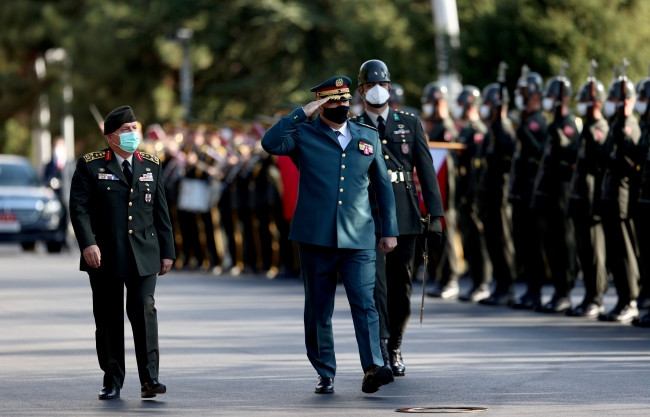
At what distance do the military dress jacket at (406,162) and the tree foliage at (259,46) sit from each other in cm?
1157

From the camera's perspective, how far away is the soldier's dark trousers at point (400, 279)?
38.8ft

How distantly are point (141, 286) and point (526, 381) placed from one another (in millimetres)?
2372

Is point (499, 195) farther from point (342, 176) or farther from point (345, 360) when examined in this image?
point (342, 176)

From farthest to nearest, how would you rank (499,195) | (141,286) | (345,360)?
(499,195) < (345,360) < (141,286)

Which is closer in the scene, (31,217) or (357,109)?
(357,109)

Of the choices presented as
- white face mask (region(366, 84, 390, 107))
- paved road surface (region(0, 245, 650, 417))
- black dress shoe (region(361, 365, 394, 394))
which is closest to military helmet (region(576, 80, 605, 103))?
paved road surface (region(0, 245, 650, 417))

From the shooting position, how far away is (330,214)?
10734 mm

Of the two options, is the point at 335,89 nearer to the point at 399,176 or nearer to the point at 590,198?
the point at 399,176

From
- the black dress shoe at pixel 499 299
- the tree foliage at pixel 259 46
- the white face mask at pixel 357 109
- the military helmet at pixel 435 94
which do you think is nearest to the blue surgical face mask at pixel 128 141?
the black dress shoe at pixel 499 299

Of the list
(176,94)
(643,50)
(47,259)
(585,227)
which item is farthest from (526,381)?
(176,94)

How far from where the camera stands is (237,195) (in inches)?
951

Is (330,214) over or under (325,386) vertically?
over

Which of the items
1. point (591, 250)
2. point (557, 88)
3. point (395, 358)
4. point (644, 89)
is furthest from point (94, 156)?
point (557, 88)

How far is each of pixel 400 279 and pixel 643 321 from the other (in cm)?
354
